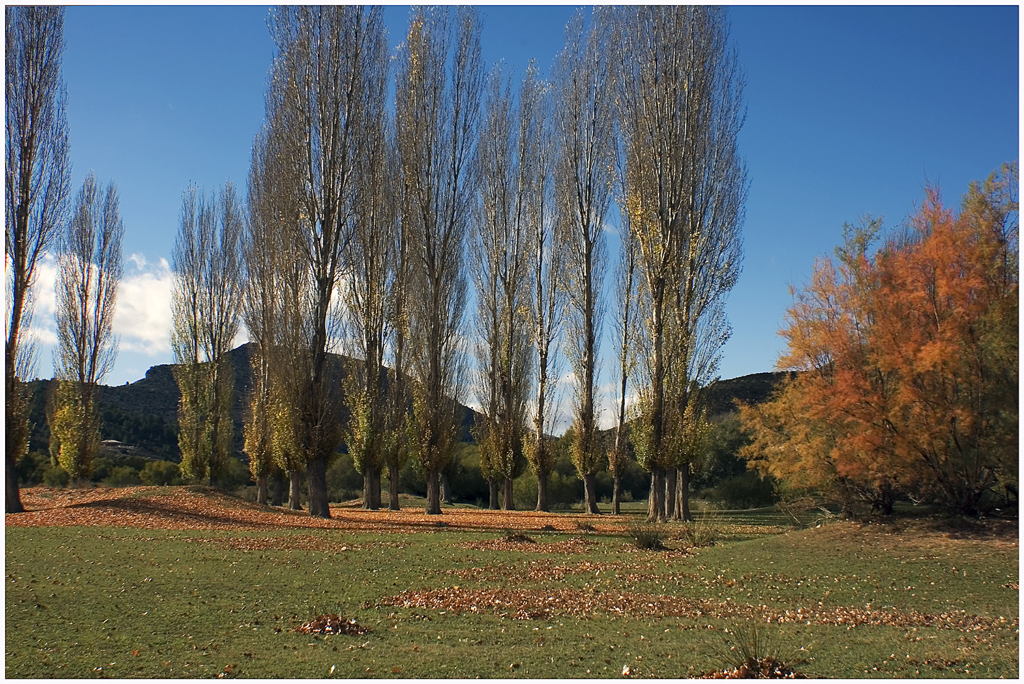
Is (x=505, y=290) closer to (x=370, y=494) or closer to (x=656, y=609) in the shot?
(x=370, y=494)

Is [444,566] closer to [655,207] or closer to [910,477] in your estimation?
[910,477]

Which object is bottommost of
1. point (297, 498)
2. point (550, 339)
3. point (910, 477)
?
point (297, 498)

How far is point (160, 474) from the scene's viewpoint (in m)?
33.6

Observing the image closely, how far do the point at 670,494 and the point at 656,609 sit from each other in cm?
1292

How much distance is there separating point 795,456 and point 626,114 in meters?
10.6

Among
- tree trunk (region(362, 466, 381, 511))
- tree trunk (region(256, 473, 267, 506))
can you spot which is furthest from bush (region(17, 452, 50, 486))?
tree trunk (region(362, 466, 381, 511))

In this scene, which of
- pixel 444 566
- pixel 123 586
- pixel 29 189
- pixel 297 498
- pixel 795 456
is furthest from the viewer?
pixel 297 498

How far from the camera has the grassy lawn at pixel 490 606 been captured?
17.1 feet

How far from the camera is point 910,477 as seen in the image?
13773 mm

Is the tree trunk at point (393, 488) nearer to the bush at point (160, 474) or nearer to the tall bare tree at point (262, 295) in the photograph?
the tall bare tree at point (262, 295)

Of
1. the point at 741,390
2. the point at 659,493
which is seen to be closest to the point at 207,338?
the point at 659,493

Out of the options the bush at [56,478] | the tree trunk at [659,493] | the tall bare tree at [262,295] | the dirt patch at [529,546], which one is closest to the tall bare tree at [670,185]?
the tree trunk at [659,493]

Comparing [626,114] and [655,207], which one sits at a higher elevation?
[626,114]

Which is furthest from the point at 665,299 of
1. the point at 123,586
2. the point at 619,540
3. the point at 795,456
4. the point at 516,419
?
the point at 123,586
